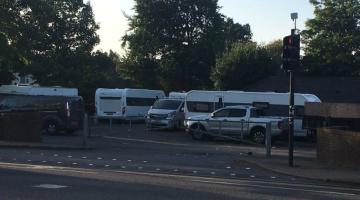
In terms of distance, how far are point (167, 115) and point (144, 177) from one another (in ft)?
80.6

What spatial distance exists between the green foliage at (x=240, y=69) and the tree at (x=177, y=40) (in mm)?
10354

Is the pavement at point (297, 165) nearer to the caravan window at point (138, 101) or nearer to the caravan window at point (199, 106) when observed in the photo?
the caravan window at point (199, 106)

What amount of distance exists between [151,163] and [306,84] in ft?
108

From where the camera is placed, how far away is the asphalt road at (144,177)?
41.2 ft

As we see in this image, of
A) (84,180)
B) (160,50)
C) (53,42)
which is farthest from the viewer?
(160,50)

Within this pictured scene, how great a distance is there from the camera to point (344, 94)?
49406 millimetres

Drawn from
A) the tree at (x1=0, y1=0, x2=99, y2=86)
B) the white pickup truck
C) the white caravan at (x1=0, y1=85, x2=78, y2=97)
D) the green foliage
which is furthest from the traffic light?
the green foliage

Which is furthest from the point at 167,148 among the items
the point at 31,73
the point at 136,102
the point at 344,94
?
the point at 31,73

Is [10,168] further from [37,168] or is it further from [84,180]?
[84,180]

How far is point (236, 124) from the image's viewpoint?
31.0 meters

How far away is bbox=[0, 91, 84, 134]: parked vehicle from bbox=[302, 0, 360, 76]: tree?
3115 cm

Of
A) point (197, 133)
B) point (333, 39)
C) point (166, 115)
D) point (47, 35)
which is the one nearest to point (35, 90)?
point (166, 115)

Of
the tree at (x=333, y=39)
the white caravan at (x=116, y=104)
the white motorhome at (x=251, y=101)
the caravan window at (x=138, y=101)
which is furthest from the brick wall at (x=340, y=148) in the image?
the tree at (x=333, y=39)

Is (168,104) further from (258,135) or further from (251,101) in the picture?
(258,135)
